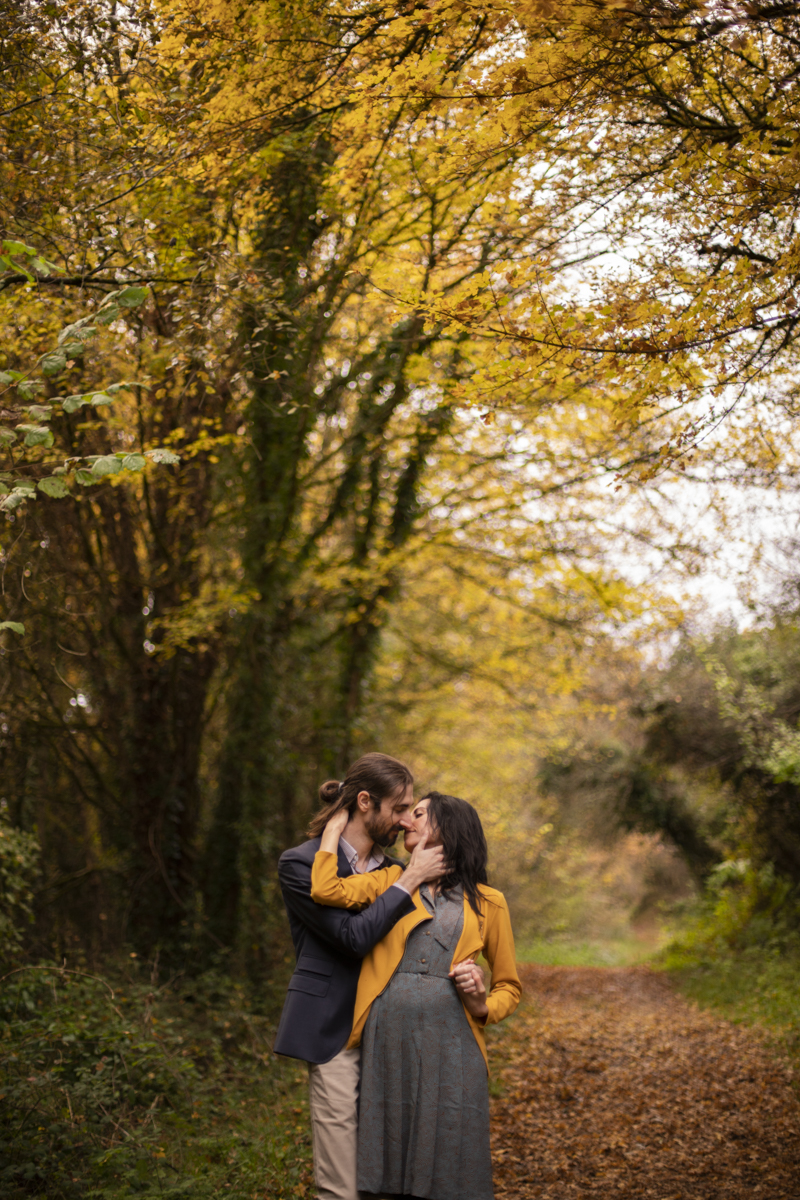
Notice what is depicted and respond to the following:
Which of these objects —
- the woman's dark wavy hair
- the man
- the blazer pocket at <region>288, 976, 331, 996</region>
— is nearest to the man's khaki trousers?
the man

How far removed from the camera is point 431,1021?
99.1 inches

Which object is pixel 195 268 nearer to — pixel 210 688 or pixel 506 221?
pixel 506 221

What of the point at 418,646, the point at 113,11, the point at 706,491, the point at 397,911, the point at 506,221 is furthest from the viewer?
the point at 418,646

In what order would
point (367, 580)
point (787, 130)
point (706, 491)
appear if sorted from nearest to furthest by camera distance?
point (787, 130)
point (706, 491)
point (367, 580)

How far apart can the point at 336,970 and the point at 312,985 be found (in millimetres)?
89

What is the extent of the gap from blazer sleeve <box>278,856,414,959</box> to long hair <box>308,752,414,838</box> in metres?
0.22

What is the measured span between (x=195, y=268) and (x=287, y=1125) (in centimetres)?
480

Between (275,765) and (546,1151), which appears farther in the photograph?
(275,765)

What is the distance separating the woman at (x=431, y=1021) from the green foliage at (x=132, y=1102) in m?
1.68

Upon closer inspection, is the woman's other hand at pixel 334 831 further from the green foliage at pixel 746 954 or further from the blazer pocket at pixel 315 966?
the green foliage at pixel 746 954

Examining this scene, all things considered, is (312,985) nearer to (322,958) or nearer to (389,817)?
(322,958)

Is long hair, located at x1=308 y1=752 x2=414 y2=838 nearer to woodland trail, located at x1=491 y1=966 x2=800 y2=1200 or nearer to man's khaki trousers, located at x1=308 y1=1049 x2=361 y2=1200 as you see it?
man's khaki trousers, located at x1=308 y1=1049 x2=361 y2=1200

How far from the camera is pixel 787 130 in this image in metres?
3.24

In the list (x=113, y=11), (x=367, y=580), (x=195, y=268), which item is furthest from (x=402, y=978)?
(x=367, y=580)
